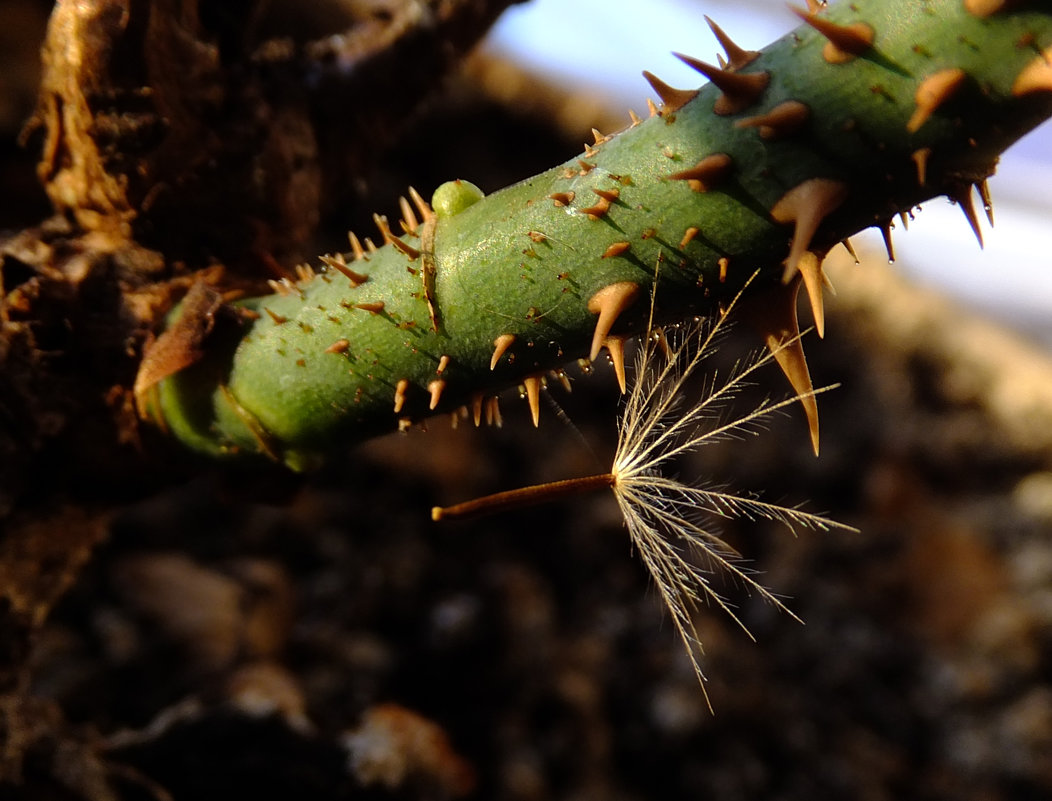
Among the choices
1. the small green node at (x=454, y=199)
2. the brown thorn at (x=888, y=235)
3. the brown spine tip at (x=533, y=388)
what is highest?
the small green node at (x=454, y=199)

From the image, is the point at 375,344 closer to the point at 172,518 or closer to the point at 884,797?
the point at 172,518

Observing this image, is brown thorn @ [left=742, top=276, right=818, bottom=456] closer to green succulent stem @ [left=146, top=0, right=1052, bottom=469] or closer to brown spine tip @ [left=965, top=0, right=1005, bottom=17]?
green succulent stem @ [left=146, top=0, right=1052, bottom=469]

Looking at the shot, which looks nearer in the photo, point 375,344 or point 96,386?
point 375,344

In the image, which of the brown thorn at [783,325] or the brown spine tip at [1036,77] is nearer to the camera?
the brown spine tip at [1036,77]

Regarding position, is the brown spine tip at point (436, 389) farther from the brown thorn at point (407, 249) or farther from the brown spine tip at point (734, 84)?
the brown spine tip at point (734, 84)

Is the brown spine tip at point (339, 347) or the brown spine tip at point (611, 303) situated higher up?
the brown spine tip at point (339, 347)

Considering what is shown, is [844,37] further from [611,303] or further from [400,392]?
[400,392]

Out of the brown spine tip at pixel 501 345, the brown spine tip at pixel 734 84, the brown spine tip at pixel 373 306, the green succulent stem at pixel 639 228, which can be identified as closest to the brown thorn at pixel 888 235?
the green succulent stem at pixel 639 228

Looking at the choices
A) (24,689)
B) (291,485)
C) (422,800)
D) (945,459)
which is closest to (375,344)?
(291,485)
